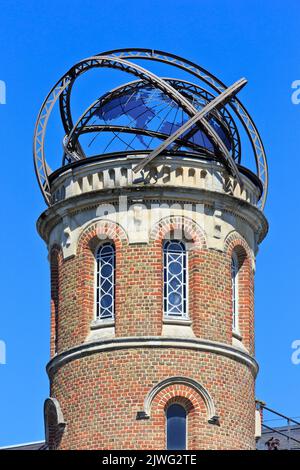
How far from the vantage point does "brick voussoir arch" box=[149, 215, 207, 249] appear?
58219mm

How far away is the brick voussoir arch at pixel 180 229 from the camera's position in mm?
58219

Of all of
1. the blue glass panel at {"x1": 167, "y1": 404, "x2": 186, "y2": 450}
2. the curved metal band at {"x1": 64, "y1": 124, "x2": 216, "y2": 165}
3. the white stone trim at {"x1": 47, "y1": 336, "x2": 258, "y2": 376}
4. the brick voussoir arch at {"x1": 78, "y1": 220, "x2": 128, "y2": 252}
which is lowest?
the blue glass panel at {"x1": 167, "y1": 404, "x2": 186, "y2": 450}

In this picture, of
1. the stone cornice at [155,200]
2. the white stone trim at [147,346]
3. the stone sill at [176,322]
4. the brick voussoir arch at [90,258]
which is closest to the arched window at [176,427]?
the white stone trim at [147,346]

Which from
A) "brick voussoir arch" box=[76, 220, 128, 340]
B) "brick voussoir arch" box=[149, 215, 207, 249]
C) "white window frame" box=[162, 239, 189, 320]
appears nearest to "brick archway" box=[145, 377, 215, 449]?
"white window frame" box=[162, 239, 189, 320]

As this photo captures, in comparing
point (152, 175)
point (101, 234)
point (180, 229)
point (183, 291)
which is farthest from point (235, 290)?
point (101, 234)

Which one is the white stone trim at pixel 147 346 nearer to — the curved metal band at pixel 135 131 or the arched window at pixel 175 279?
the arched window at pixel 175 279

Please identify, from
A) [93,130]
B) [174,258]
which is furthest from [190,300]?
[93,130]

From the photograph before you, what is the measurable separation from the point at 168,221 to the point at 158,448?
6.55 m

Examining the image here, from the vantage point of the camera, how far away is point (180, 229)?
5844cm

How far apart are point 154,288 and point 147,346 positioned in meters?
1.72

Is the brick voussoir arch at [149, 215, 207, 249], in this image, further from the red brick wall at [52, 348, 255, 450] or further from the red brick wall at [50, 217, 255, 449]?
the red brick wall at [52, 348, 255, 450]

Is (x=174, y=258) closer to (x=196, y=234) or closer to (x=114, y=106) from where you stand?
(x=196, y=234)

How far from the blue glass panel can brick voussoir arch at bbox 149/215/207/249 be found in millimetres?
4678
